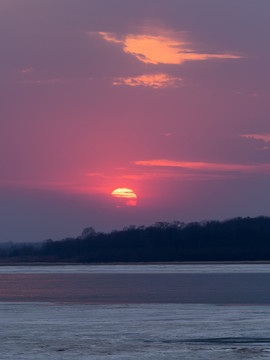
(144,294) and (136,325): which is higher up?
(144,294)

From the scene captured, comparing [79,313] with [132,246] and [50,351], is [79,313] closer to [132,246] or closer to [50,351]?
[50,351]

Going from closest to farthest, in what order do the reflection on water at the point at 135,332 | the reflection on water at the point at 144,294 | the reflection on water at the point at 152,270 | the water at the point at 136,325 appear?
the reflection on water at the point at 135,332
the water at the point at 136,325
the reflection on water at the point at 144,294
the reflection on water at the point at 152,270

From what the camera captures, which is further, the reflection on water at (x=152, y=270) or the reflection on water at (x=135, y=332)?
the reflection on water at (x=152, y=270)

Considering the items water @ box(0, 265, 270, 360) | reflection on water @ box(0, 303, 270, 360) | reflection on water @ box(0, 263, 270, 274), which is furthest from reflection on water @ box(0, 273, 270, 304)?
reflection on water @ box(0, 263, 270, 274)

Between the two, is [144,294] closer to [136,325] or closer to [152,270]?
[136,325]

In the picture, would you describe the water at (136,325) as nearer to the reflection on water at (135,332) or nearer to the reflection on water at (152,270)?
the reflection on water at (135,332)

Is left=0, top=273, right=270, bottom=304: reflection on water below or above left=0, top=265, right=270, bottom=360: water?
above

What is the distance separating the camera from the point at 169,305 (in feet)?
86.7

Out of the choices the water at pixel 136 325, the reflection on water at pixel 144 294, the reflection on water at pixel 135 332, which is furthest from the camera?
the reflection on water at pixel 144 294

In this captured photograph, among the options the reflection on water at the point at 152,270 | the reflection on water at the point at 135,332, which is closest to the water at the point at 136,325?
the reflection on water at the point at 135,332

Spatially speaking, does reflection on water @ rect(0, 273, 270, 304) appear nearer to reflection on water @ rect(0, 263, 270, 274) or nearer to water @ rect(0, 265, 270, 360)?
water @ rect(0, 265, 270, 360)

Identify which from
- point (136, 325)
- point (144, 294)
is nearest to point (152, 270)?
point (144, 294)

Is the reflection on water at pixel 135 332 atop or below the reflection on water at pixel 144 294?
below

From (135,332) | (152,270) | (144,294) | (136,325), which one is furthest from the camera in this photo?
(152,270)
